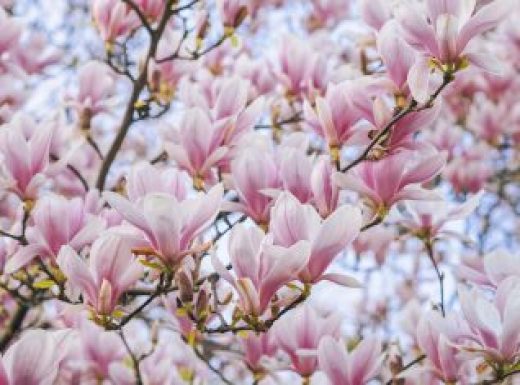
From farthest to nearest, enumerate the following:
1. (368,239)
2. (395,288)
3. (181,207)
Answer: (395,288) → (368,239) → (181,207)

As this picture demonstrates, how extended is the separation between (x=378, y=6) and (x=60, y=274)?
102 cm

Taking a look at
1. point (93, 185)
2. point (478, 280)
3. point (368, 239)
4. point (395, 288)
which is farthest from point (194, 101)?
point (395, 288)

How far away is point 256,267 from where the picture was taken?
1388 millimetres

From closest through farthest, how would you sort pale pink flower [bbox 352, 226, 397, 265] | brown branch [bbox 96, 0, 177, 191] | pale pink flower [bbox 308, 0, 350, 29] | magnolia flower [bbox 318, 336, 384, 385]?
magnolia flower [bbox 318, 336, 384, 385] → brown branch [bbox 96, 0, 177, 191] → pale pink flower [bbox 352, 226, 397, 265] → pale pink flower [bbox 308, 0, 350, 29]

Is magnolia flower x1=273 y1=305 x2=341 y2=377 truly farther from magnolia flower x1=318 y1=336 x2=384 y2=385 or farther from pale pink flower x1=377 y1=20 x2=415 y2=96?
pale pink flower x1=377 y1=20 x2=415 y2=96

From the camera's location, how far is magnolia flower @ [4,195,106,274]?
1544mm

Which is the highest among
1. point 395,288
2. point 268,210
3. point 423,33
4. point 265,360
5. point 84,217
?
point 423,33

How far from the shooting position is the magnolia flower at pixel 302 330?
5.94ft

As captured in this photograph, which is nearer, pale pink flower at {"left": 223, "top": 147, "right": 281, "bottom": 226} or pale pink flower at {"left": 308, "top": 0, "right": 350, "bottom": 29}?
pale pink flower at {"left": 223, "top": 147, "right": 281, "bottom": 226}

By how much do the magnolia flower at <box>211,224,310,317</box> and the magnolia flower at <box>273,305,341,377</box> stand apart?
16.4 inches

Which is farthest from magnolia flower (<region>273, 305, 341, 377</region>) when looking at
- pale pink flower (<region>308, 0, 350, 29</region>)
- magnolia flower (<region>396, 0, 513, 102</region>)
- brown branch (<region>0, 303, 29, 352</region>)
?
pale pink flower (<region>308, 0, 350, 29</region>)

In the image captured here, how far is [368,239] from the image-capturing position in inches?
124

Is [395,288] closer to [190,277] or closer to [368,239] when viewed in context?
→ [368,239]

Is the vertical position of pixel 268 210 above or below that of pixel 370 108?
below
